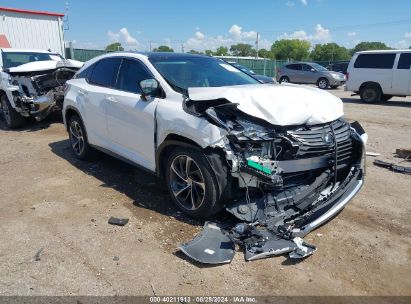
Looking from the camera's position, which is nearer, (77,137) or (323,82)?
(77,137)

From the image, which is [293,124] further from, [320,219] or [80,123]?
[80,123]

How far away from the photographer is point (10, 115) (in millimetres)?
8938

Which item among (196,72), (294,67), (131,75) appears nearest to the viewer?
(196,72)

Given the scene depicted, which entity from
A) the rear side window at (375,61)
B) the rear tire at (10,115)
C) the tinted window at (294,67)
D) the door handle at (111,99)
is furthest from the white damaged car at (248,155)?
the tinted window at (294,67)

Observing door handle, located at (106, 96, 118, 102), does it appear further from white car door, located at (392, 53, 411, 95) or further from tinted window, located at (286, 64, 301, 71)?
tinted window, located at (286, 64, 301, 71)

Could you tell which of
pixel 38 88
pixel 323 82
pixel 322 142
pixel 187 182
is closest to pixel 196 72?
pixel 187 182

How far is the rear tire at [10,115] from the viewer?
29.2 ft

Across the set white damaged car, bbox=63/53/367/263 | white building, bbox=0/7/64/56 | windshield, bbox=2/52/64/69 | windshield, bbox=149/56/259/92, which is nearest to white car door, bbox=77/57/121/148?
white damaged car, bbox=63/53/367/263

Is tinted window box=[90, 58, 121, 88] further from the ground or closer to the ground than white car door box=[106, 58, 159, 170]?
further from the ground

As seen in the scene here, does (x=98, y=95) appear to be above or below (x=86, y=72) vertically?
below

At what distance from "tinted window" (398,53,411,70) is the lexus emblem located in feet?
41.0

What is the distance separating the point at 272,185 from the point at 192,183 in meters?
0.90

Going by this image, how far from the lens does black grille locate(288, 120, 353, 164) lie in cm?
363

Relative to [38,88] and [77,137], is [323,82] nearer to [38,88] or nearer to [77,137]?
[38,88]
